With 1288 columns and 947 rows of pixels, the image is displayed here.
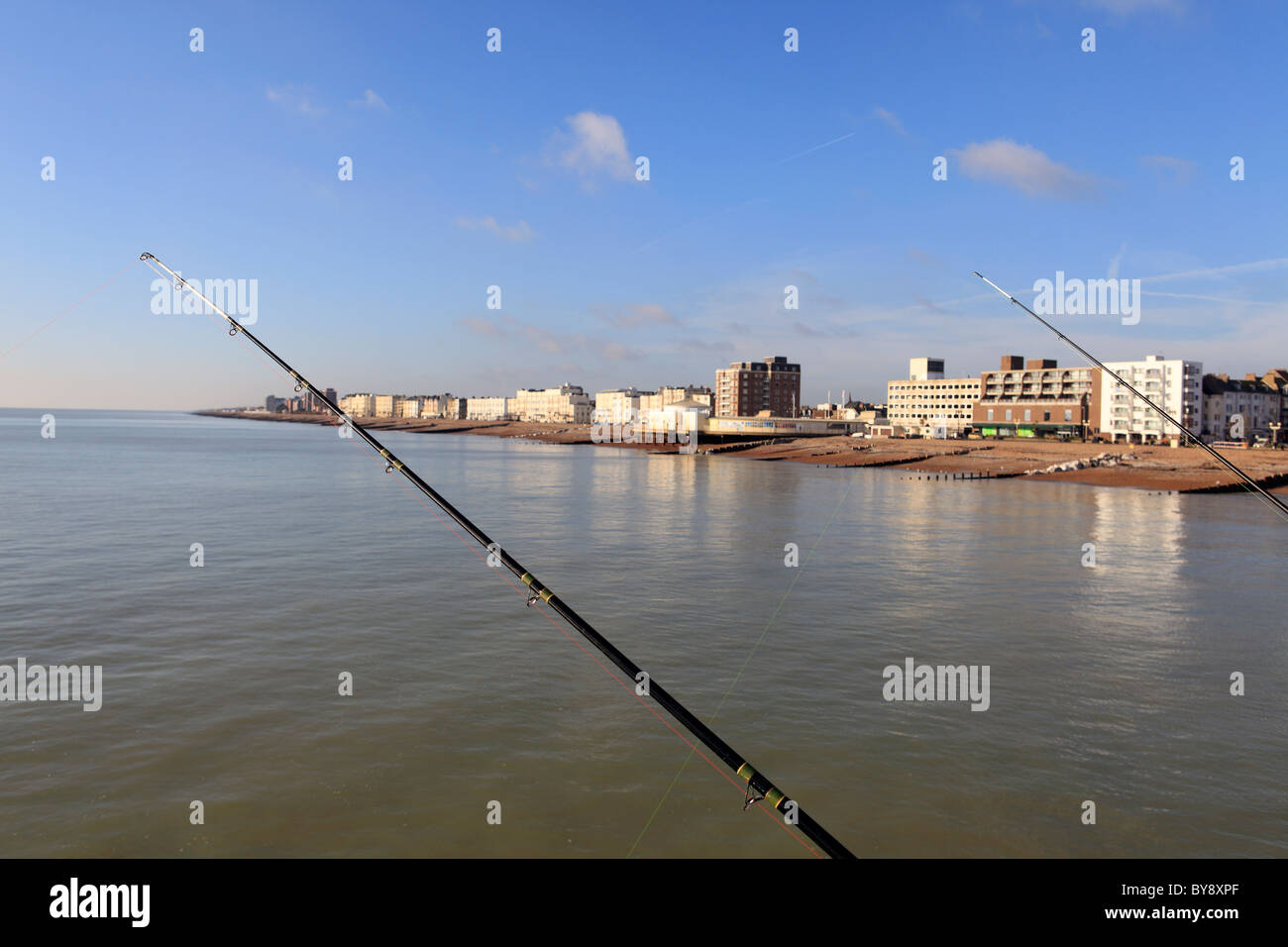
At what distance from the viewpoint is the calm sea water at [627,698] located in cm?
872

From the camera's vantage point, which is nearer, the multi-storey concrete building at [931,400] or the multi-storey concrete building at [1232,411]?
the multi-storey concrete building at [1232,411]

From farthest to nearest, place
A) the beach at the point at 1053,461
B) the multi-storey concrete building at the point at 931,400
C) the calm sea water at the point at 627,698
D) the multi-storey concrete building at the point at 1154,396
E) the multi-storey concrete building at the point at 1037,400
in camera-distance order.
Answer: the multi-storey concrete building at the point at 931,400, the multi-storey concrete building at the point at 1037,400, the multi-storey concrete building at the point at 1154,396, the beach at the point at 1053,461, the calm sea water at the point at 627,698

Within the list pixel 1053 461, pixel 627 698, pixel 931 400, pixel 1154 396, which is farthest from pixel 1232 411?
pixel 627 698

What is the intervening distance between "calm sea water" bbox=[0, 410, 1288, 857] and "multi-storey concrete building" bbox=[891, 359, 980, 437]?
141 m

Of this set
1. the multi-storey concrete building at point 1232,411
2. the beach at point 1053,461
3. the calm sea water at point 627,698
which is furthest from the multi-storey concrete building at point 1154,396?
the calm sea water at point 627,698

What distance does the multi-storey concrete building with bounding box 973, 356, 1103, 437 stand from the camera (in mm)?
132250

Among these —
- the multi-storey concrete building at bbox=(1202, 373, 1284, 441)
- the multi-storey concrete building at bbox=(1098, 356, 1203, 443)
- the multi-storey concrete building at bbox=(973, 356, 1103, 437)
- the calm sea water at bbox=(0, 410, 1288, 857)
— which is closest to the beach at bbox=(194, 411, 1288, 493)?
the multi-storey concrete building at bbox=(1098, 356, 1203, 443)

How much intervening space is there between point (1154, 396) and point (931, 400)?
53.4 metres

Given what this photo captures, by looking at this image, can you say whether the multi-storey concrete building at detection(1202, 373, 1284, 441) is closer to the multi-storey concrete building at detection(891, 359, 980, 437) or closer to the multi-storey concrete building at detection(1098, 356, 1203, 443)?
the multi-storey concrete building at detection(1098, 356, 1203, 443)

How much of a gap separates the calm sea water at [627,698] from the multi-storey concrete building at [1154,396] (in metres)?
104

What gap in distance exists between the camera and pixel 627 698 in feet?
42.5

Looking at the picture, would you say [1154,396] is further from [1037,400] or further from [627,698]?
[627,698]

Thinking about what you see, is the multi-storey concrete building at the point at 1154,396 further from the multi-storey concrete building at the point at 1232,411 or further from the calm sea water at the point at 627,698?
the calm sea water at the point at 627,698
